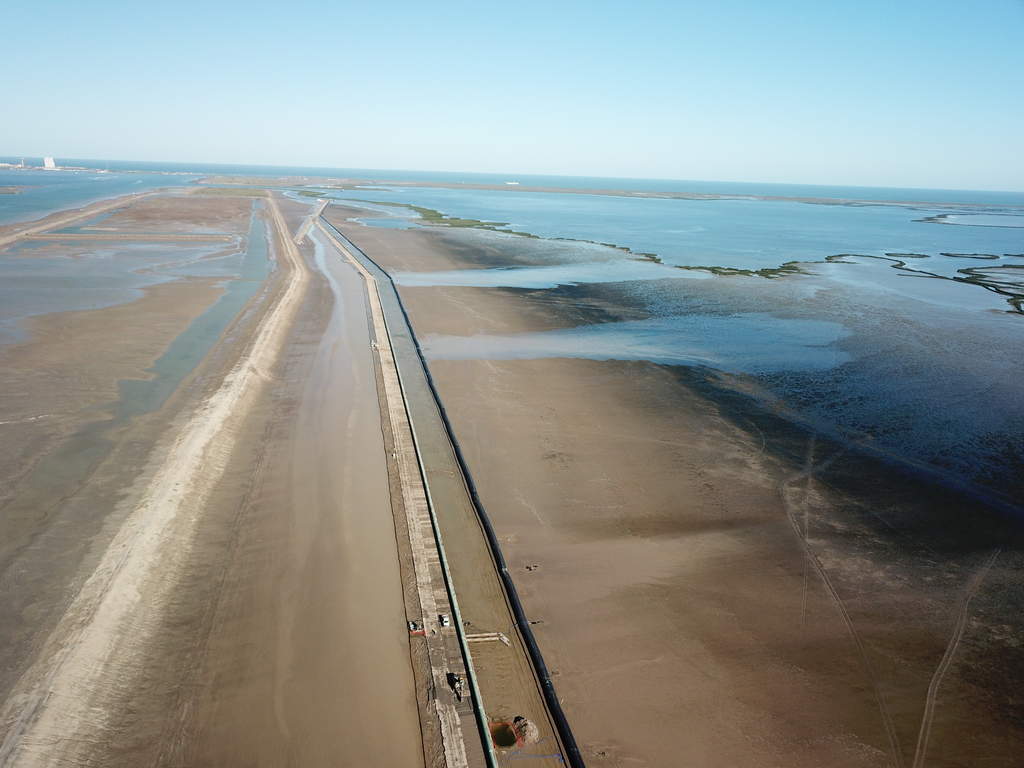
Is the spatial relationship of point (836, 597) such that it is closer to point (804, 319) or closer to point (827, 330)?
point (827, 330)

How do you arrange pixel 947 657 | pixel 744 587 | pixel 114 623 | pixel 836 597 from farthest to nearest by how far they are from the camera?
pixel 744 587, pixel 836 597, pixel 947 657, pixel 114 623

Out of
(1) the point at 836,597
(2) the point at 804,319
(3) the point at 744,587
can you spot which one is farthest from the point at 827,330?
(3) the point at 744,587

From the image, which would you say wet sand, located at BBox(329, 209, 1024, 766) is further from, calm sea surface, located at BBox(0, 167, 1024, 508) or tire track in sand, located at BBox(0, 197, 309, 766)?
tire track in sand, located at BBox(0, 197, 309, 766)

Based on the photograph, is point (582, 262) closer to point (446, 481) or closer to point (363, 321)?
point (363, 321)

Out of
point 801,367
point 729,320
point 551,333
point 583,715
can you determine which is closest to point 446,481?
point 583,715

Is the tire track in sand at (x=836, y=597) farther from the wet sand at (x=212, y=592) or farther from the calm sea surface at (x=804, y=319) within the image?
the wet sand at (x=212, y=592)

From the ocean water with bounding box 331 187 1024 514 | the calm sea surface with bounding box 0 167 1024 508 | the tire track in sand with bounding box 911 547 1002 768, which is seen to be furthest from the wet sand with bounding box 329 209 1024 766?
the calm sea surface with bounding box 0 167 1024 508
